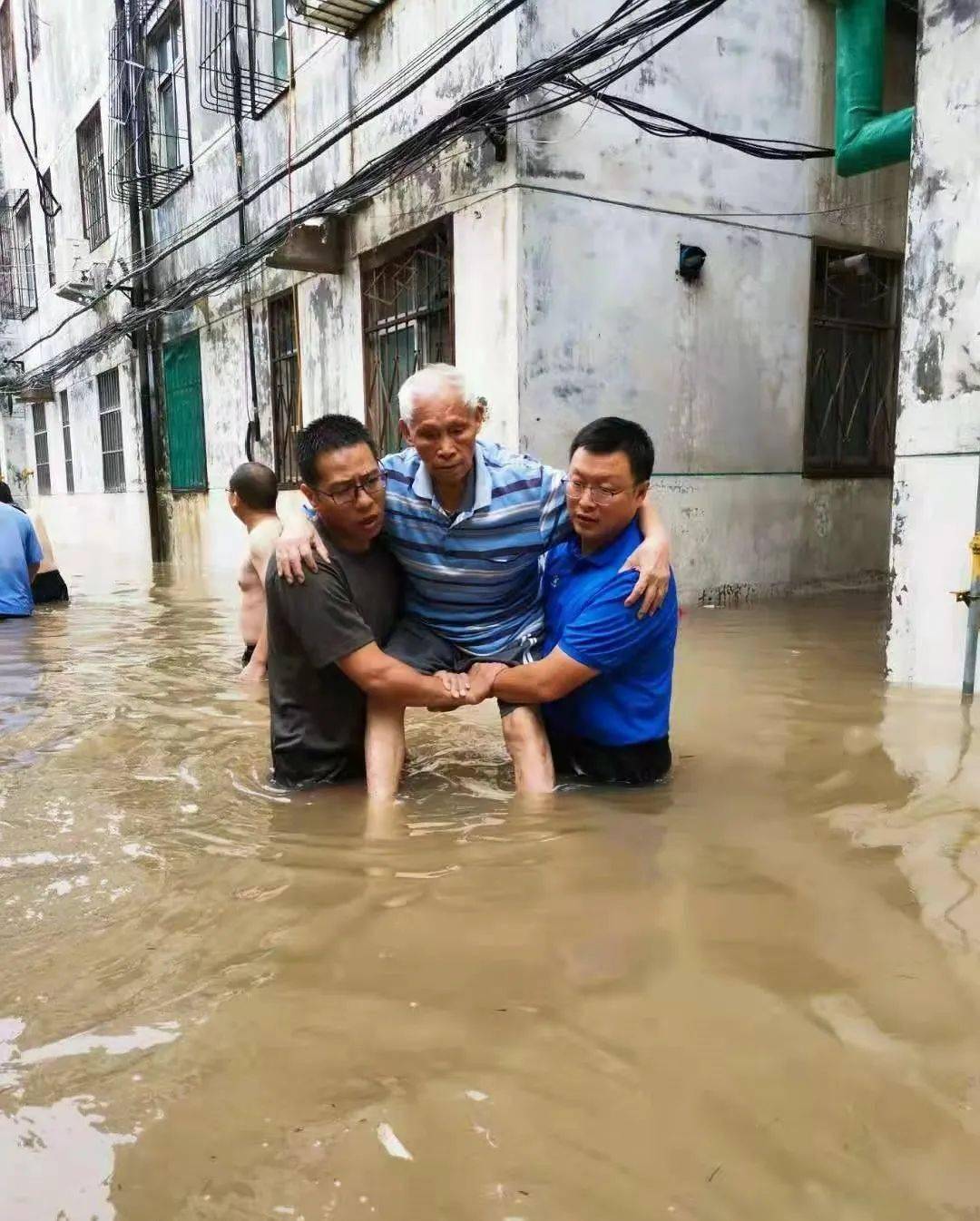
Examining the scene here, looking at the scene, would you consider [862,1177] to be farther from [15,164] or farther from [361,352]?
[15,164]

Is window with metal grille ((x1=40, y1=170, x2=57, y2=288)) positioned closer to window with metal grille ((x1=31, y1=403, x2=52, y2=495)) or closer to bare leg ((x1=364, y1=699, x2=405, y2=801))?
window with metal grille ((x1=31, y1=403, x2=52, y2=495))

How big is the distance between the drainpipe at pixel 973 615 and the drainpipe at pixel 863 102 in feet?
10.9

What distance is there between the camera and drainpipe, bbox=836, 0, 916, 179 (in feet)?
20.2

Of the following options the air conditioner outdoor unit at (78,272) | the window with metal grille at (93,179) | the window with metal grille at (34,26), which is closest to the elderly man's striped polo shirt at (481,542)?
the air conditioner outdoor unit at (78,272)

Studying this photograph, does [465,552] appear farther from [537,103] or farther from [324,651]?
[537,103]

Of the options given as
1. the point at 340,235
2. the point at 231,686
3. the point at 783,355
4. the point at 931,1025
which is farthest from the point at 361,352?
the point at 931,1025

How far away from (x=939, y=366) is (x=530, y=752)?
2.70 metres

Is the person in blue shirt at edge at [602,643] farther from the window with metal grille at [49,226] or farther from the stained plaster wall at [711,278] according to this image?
the window with metal grille at [49,226]

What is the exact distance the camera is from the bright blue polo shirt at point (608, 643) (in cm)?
279

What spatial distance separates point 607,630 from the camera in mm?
2785

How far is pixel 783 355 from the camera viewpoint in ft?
25.4

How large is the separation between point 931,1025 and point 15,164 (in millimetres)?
21636

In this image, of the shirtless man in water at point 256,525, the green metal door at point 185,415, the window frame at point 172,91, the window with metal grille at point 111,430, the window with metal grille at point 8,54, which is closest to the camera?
the shirtless man in water at point 256,525

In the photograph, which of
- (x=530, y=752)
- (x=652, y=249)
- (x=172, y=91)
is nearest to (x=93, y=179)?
(x=172, y=91)
